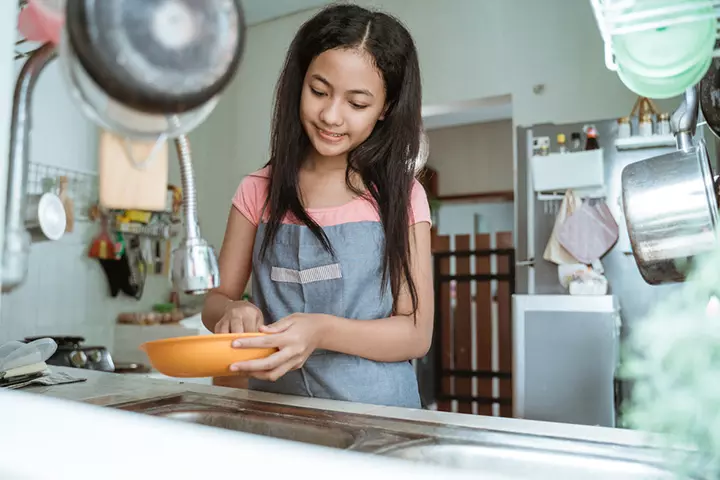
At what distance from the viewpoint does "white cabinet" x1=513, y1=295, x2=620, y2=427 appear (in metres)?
2.41

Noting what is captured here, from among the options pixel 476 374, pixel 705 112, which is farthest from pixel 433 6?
pixel 705 112

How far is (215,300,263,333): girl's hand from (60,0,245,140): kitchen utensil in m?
0.59

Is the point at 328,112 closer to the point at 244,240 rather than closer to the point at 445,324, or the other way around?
the point at 244,240

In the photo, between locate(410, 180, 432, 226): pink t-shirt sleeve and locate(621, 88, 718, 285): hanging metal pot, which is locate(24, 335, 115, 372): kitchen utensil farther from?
locate(621, 88, 718, 285): hanging metal pot

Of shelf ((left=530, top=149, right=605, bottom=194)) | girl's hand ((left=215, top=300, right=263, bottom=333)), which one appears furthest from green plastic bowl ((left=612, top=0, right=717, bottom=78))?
shelf ((left=530, top=149, right=605, bottom=194))

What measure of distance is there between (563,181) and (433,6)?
136cm

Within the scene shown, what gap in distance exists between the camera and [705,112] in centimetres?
81

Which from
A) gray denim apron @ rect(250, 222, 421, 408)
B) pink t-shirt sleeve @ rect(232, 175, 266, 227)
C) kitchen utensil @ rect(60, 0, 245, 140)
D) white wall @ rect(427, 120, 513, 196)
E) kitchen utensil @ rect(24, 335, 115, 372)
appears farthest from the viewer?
white wall @ rect(427, 120, 513, 196)

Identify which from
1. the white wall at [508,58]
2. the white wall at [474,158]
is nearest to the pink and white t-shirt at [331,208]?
the white wall at [508,58]

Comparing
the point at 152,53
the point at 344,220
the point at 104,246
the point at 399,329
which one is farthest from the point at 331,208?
the point at 104,246

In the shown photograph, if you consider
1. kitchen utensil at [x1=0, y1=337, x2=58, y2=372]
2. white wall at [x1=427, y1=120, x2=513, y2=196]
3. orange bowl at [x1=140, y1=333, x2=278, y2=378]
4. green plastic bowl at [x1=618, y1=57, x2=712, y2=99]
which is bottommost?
kitchen utensil at [x1=0, y1=337, x2=58, y2=372]

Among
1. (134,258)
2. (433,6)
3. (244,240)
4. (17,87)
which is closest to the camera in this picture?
(17,87)

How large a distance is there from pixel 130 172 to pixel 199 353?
322 millimetres

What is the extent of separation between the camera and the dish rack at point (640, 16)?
62 cm
